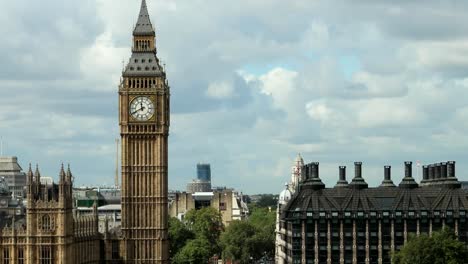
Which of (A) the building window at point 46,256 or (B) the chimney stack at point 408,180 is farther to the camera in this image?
(B) the chimney stack at point 408,180

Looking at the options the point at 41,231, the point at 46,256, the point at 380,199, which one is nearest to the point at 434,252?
the point at 380,199

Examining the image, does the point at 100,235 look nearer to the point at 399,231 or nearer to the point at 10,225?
the point at 10,225

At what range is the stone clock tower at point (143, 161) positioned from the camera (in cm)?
16800

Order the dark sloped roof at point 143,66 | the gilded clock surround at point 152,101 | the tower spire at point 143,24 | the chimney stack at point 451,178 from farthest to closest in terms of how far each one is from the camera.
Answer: the chimney stack at point 451,178
the tower spire at point 143,24
the dark sloped roof at point 143,66
the gilded clock surround at point 152,101

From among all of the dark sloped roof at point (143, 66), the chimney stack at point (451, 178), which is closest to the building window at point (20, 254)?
the dark sloped roof at point (143, 66)

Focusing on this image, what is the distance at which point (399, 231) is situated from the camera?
18875cm

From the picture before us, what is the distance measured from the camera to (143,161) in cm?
16888

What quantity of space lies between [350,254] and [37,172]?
4798 centimetres

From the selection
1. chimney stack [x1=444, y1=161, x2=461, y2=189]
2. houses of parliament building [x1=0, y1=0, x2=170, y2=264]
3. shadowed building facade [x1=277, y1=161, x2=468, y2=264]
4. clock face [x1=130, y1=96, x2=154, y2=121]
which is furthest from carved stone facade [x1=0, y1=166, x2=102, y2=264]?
chimney stack [x1=444, y1=161, x2=461, y2=189]

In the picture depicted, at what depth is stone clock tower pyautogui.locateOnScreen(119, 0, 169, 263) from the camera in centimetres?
16800

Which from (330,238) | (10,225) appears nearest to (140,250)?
(10,225)

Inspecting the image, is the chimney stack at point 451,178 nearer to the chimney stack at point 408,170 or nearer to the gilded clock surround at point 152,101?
the chimney stack at point 408,170

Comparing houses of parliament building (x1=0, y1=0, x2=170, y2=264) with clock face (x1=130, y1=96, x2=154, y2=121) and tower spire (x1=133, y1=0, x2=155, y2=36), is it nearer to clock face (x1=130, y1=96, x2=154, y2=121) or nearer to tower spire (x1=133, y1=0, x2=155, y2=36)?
clock face (x1=130, y1=96, x2=154, y2=121)

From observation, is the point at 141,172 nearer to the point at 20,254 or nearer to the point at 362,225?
the point at 20,254
